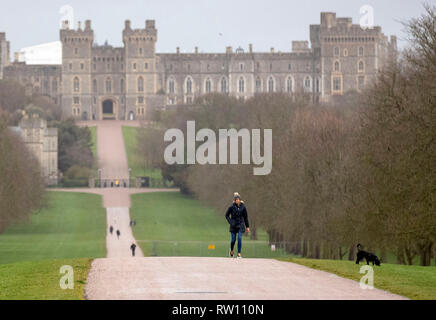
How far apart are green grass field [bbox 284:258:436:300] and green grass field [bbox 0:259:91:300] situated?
15.1ft

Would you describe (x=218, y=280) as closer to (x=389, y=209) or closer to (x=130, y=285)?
(x=130, y=285)

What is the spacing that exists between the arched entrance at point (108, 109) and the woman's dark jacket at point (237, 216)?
134 m

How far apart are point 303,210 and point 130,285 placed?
2520 cm

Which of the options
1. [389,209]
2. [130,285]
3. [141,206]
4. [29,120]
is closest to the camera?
[130,285]

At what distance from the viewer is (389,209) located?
29.6 m

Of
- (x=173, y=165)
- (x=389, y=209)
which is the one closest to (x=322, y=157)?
(x=389, y=209)

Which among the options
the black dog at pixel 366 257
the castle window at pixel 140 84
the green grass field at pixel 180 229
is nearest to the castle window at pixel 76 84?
the castle window at pixel 140 84

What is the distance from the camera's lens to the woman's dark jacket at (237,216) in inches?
850

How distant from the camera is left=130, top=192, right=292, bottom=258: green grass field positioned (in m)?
47.8

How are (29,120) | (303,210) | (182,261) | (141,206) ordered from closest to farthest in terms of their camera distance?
1. (182,261)
2. (303,210)
3. (141,206)
4. (29,120)

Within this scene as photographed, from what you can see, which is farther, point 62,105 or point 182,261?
point 62,105

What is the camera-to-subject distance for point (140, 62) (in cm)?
15612

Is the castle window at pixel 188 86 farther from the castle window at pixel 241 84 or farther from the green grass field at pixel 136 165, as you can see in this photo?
the green grass field at pixel 136 165

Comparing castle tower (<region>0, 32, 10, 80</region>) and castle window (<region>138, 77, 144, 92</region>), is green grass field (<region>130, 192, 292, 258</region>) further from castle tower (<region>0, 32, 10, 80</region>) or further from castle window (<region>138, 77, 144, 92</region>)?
castle tower (<region>0, 32, 10, 80</region>)
